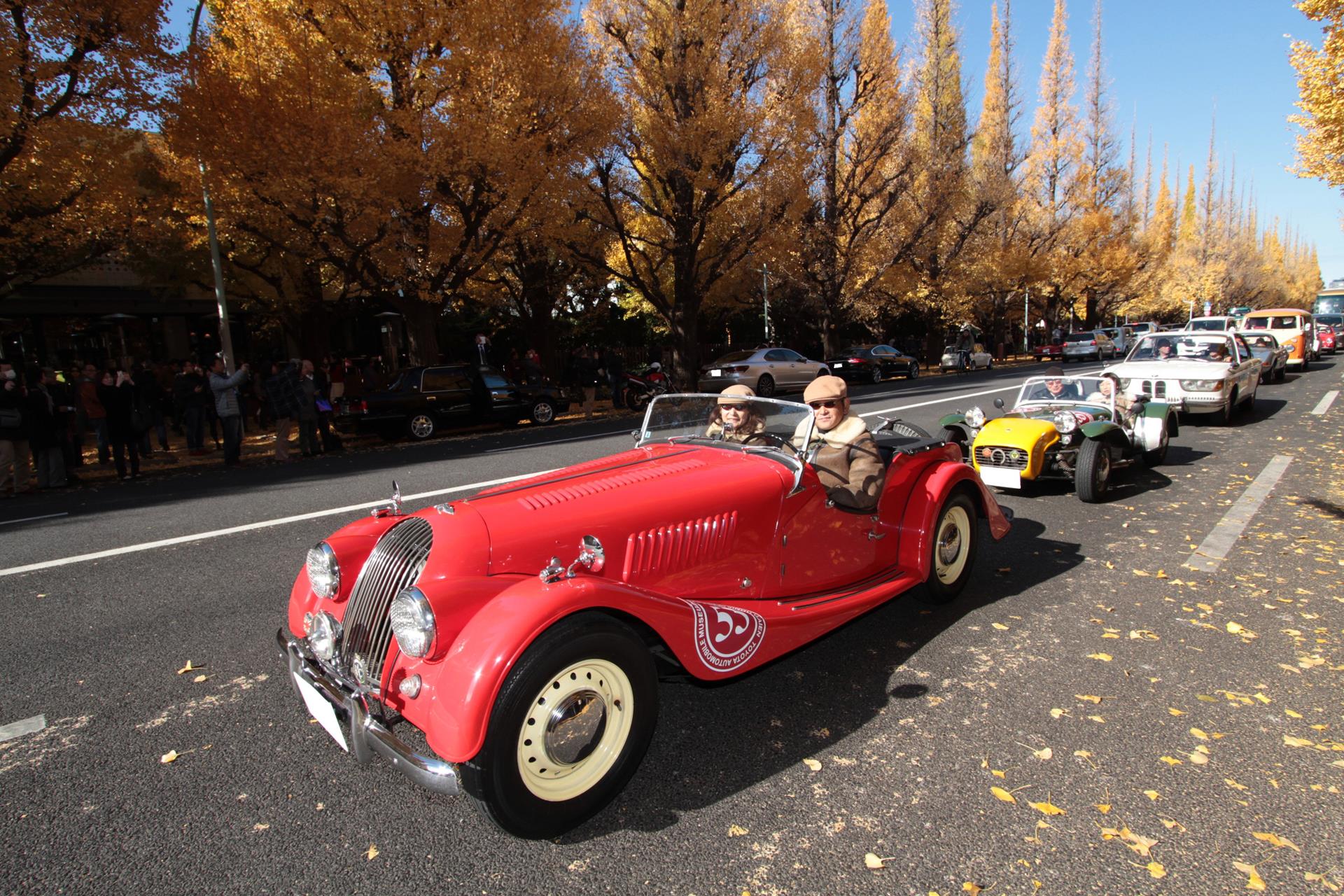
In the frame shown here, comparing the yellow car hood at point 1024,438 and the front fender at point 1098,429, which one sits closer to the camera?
the front fender at point 1098,429

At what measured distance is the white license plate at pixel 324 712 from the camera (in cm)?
255

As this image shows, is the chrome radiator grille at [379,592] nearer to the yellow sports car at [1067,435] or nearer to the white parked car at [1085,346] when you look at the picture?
the yellow sports car at [1067,435]

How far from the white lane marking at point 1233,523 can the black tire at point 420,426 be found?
13313 millimetres

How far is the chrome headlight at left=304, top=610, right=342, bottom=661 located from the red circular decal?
1.45m

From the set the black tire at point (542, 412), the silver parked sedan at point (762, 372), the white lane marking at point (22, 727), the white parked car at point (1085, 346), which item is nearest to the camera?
the white lane marking at point (22, 727)

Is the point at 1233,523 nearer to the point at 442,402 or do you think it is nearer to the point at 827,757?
the point at 827,757

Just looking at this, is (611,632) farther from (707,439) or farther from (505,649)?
(707,439)

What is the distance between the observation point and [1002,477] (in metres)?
7.15

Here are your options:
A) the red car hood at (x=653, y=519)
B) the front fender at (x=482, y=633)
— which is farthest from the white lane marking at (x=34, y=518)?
the front fender at (x=482, y=633)

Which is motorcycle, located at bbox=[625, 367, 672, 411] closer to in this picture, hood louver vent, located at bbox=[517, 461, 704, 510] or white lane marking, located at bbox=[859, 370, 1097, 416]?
white lane marking, located at bbox=[859, 370, 1097, 416]

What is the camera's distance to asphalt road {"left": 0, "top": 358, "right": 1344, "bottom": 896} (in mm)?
2396

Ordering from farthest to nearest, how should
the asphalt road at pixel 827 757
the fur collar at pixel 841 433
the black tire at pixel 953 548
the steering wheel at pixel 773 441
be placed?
the black tire at pixel 953 548 → the fur collar at pixel 841 433 → the steering wheel at pixel 773 441 → the asphalt road at pixel 827 757

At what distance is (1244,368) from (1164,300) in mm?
55467

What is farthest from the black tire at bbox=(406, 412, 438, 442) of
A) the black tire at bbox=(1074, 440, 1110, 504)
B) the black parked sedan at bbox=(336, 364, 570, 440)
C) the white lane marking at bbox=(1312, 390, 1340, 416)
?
the white lane marking at bbox=(1312, 390, 1340, 416)
